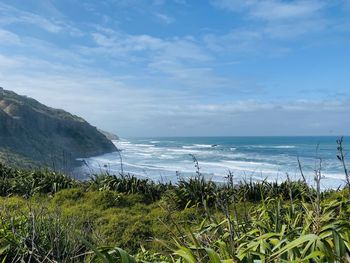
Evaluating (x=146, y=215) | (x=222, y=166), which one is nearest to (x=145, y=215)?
(x=146, y=215)

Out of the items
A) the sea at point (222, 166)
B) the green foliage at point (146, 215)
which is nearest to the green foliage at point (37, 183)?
the green foliage at point (146, 215)

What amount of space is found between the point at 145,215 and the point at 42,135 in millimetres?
61851

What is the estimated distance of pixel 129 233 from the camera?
752cm

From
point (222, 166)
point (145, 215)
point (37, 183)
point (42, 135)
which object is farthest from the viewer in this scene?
point (42, 135)

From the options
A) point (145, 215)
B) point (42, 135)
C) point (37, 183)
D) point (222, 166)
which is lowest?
point (222, 166)

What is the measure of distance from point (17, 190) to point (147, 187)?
142 inches

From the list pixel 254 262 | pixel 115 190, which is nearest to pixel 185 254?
pixel 254 262

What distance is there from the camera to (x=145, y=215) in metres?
8.73

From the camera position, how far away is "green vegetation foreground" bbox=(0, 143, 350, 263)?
3717 mm

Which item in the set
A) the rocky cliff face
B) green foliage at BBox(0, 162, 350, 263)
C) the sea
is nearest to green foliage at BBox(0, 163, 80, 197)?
green foliage at BBox(0, 162, 350, 263)

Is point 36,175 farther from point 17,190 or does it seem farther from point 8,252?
point 8,252

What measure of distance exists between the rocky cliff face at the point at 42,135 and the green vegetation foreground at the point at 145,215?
143 ft

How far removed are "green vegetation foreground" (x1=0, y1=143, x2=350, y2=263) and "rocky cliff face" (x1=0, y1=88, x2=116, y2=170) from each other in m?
43.6

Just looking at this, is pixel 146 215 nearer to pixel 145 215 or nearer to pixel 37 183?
pixel 145 215
